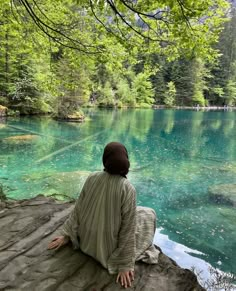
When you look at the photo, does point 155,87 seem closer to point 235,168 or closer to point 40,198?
point 235,168

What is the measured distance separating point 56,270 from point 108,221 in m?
0.60

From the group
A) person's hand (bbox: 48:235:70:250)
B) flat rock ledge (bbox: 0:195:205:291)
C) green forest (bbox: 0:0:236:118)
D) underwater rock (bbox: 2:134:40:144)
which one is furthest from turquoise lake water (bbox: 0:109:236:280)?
person's hand (bbox: 48:235:70:250)

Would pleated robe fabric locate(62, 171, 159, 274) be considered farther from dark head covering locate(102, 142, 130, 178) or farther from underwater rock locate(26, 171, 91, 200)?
underwater rock locate(26, 171, 91, 200)

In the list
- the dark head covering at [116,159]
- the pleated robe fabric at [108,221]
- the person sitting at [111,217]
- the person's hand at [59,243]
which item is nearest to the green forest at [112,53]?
the dark head covering at [116,159]

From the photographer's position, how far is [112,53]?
17.4 ft

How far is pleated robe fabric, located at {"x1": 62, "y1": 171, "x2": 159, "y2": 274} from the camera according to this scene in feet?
7.38

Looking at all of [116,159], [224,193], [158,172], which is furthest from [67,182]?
[116,159]

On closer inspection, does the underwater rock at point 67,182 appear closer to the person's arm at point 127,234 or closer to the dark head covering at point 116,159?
the person's arm at point 127,234

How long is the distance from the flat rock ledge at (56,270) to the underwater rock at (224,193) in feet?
15.0

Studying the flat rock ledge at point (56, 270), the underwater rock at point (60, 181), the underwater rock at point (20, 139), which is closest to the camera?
the flat rock ledge at point (56, 270)

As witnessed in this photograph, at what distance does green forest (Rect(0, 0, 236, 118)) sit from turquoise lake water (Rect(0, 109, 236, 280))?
96.9 inches

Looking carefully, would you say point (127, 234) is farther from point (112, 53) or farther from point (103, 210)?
point (112, 53)

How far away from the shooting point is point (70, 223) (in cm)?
252

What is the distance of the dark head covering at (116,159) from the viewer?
2221 mm
